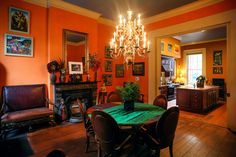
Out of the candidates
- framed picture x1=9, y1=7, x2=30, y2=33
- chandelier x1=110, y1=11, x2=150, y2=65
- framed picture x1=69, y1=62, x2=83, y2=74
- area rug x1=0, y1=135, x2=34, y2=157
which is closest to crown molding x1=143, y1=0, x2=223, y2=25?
chandelier x1=110, y1=11, x2=150, y2=65

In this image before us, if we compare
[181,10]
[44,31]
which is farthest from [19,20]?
[181,10]

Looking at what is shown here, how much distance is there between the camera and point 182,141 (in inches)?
115

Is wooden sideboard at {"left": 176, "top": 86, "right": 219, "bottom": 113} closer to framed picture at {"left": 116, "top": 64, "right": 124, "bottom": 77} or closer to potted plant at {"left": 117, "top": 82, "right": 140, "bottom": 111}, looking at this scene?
framed picture at {"left": 116, "top": 64, "right": 124, "bottom": 77}

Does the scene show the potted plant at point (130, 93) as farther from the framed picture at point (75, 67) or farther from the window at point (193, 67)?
the window at point (193, 67)

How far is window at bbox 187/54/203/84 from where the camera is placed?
810 cm

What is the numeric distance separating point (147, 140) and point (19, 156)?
216cm

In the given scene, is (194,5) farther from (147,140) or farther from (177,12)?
(147,140)

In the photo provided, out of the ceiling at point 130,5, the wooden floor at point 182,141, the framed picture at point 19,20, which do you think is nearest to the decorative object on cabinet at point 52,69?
the framed picture at point 19,20

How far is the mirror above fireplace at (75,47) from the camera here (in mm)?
4223

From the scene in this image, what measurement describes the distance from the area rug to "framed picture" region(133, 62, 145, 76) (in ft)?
13.0

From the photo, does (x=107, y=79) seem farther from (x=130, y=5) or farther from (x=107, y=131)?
(x=107, y=131)

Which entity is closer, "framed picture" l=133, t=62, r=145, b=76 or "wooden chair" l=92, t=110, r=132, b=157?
"wooden chair" l=92, t=110, r=132, b=157

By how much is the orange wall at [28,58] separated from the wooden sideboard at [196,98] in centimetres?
482

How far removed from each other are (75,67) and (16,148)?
2494mm
